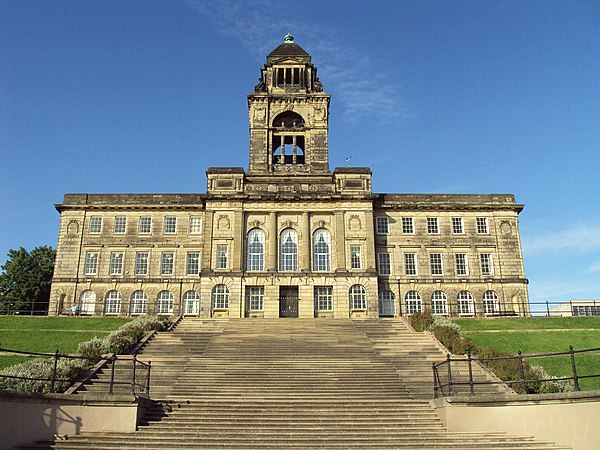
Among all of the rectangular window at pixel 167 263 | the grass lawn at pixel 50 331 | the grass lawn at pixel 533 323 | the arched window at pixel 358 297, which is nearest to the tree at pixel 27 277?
the rectangular window at pixel 167 263

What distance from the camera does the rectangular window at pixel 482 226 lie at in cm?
4900

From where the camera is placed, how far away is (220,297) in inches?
1682

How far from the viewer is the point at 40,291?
54875mm

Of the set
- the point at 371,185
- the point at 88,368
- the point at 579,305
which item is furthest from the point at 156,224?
the point at 579,305

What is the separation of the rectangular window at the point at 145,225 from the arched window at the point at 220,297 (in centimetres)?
1024

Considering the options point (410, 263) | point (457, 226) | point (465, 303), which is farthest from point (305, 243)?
point (465, 303)

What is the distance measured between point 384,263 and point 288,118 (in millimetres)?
16145

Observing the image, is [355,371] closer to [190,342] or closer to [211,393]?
[211,393]

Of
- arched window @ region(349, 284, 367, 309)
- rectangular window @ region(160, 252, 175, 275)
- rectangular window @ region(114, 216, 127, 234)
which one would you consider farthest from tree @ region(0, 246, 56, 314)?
arched window @ region(349, 284, 367, 309)

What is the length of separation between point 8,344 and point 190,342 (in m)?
9.82

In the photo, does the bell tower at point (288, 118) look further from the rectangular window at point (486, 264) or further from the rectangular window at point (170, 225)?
the rectangular window at point (486, 264)

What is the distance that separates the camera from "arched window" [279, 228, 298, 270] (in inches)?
1738

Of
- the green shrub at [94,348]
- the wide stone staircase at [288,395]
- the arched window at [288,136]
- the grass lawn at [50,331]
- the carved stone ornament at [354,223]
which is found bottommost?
the wide stone staircase at [288,395]

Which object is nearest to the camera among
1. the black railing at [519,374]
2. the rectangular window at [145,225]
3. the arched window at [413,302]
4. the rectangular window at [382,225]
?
the black railing at [519,374]
